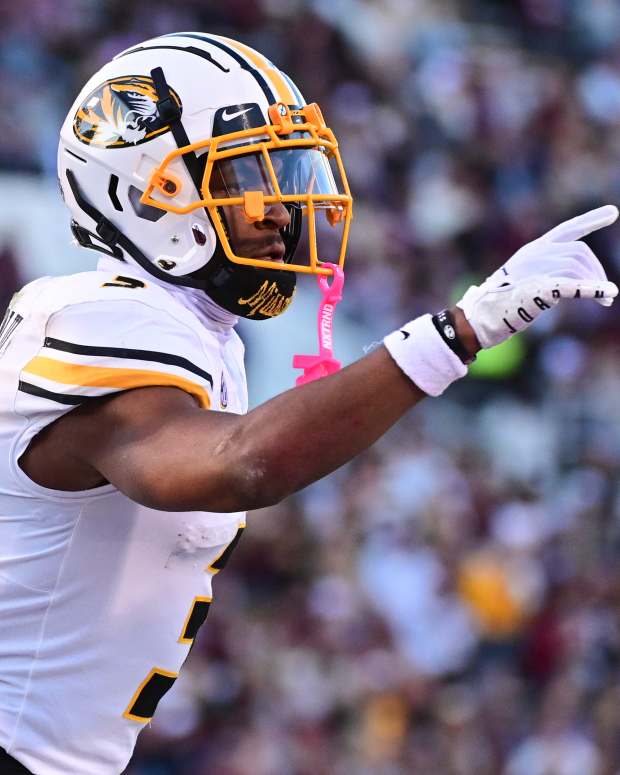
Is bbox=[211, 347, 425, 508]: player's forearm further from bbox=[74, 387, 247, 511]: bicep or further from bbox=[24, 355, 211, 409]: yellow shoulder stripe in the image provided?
bbox=[24, 355, 211, 409]: yellow shoulder stripe

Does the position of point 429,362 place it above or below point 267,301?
above

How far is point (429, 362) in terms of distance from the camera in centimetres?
184

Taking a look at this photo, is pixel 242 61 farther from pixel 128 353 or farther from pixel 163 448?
pixel 163 448

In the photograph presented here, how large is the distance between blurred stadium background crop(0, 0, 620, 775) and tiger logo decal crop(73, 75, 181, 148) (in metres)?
3.39

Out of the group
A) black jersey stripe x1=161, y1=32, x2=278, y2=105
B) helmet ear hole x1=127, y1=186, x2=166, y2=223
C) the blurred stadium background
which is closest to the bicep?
helmet ear hole x1=127, y1=186, x2=166, y2=223

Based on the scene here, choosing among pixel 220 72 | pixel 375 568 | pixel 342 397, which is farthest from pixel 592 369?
pixel 342 397

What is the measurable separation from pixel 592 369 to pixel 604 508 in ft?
2.83

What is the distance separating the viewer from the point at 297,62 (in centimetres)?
743

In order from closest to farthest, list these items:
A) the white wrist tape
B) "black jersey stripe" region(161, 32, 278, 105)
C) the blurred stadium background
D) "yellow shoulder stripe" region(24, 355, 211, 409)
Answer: the white wrist tape < "yellow shoulder stripe" region(24, 355, 211, 409) < "black jersey stripe" region(161, 32, 278, 105) < the blurred stadium background

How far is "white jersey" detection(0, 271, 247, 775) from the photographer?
2.12 meters

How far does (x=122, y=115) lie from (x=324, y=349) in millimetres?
597

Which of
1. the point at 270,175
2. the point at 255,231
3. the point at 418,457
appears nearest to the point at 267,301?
the point at 255,231

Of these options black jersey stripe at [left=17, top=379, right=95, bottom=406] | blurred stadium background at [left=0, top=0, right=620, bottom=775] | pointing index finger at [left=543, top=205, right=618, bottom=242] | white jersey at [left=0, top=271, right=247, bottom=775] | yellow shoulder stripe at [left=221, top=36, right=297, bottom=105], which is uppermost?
yellow shoulder stripe at [left=221, top=36, right=297, bottom=105]

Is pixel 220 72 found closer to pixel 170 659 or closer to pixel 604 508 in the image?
pixel 170 659
